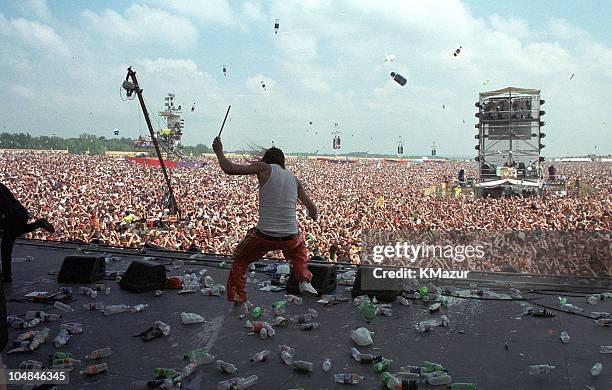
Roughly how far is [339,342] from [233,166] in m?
1.41

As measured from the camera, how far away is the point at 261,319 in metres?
3.64

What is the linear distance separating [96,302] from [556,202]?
1713cm

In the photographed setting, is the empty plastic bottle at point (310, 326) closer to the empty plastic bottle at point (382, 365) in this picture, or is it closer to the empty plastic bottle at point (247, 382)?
the empty plastic bottle at point (382, 365)

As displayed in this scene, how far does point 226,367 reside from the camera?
2621 millimetres

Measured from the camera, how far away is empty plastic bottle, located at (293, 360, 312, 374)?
263 centimetres

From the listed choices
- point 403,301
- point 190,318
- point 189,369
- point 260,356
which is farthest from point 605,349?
point 190,318

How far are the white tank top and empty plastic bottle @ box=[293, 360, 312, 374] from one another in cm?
107

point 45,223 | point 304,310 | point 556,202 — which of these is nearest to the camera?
point 304,310

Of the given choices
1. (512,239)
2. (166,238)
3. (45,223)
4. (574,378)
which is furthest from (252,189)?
(574,378)

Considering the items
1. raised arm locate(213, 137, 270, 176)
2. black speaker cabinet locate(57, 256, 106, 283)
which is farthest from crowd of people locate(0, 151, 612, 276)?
raised arm locate(213, 137, 270, 176)

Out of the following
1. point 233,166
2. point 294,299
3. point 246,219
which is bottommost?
point 246,219

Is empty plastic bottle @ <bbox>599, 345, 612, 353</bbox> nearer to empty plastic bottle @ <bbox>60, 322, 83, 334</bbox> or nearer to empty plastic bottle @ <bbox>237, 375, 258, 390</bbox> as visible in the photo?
empty plastic bottle @ <bbox>237, 375, 258, 390</bbox>

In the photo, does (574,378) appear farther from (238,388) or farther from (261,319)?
(261,319)

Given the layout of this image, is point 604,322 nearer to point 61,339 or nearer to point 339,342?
point 339,342
